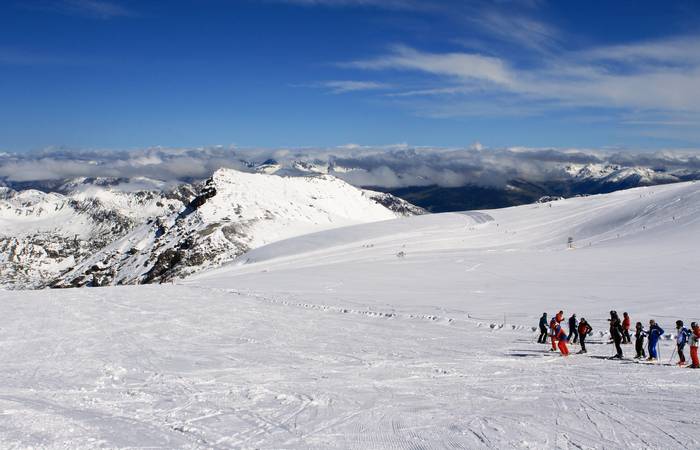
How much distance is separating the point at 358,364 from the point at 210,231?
5367 inches

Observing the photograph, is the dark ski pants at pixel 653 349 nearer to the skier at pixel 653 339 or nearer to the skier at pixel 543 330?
the skier at pixel 653 339

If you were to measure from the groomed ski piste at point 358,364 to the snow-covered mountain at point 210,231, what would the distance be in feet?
300

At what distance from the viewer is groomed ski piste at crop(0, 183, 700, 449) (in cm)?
1241

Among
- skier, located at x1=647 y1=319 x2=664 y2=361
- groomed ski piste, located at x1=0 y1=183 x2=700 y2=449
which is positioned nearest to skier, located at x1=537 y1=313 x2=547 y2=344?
groomed ski piste, located at x1=0 y1=183 x2=700 y2=449

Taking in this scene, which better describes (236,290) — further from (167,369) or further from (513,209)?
(513,209)

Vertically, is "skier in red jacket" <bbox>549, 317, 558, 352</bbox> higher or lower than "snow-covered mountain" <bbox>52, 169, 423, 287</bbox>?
lower

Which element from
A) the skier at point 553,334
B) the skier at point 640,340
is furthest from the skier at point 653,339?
the skier at point 553,334

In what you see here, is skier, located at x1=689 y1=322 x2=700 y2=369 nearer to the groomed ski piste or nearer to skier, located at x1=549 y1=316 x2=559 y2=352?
the groomed ski piste

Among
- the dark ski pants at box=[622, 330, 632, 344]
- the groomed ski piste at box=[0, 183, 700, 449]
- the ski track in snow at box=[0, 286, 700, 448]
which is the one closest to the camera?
the ski track in snow at box=[0, 286, 700, 448]

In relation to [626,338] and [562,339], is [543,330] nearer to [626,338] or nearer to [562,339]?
[562,339]

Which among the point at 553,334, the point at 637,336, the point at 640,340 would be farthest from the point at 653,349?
the point at 553,334

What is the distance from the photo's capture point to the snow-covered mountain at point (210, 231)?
456ft

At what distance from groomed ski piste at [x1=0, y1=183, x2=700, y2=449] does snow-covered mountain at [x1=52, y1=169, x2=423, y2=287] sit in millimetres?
91318

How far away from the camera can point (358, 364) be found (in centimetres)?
2012
